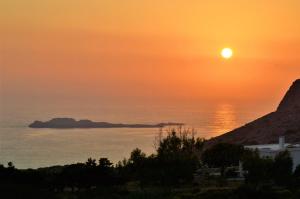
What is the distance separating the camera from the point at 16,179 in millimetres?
37500

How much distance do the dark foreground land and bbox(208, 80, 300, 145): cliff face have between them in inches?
1846

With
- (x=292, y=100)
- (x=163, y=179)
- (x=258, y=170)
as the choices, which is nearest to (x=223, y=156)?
(x=258, y=170)

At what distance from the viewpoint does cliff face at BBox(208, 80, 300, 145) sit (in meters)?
104

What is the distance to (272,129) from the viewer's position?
376 ft

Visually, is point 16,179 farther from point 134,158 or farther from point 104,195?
point 134,158

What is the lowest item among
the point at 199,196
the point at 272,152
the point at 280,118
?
the point at 199,196

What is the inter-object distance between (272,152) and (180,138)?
8434 mm

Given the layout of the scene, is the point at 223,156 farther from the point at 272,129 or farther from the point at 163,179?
the point at 272,129

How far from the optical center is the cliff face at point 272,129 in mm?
103938

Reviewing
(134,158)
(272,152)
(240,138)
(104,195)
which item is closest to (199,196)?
(104,195)

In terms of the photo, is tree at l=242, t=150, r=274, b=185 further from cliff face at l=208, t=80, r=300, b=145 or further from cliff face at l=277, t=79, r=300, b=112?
cliff face at l=277, t=79, r=300, b=112

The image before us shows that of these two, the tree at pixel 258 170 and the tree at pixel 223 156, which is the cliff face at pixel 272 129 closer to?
the tree at pixel 223 156

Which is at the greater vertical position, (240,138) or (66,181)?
(240,138)

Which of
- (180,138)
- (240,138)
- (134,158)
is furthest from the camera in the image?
(240,138)
